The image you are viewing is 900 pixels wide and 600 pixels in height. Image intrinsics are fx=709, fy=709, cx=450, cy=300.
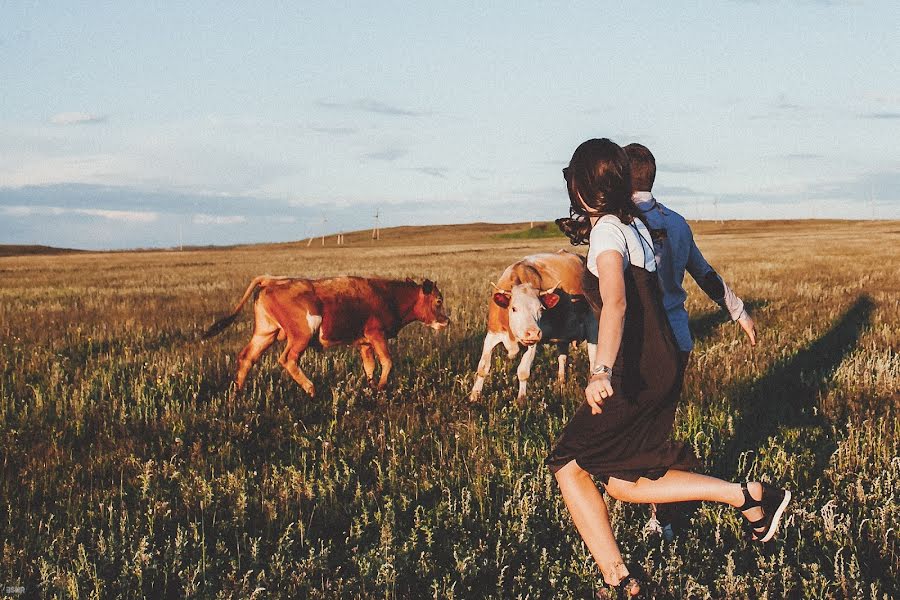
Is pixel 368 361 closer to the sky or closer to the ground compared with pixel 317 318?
closer to the ground

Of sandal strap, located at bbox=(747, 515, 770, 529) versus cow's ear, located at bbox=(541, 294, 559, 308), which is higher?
cow's ear, located at bbox=(541, 294, 559, 308)

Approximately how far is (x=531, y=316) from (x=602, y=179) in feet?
11.5

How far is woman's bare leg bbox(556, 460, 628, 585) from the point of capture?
366 centimetres

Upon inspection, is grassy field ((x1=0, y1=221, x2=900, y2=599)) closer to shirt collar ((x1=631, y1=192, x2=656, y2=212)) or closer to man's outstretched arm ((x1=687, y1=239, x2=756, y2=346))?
man's outstretched arm ((x1=687, y1=239, x2=756, y2=346))

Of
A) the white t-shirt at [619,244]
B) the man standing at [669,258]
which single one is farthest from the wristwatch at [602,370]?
the man standing at [669,258]

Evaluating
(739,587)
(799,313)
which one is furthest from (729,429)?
(799,313)

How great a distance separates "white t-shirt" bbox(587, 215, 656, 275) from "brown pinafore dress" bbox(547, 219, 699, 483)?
4 centimetres

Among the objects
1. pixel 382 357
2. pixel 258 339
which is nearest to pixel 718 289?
pixel 382 357

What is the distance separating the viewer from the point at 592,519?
3.72 meters

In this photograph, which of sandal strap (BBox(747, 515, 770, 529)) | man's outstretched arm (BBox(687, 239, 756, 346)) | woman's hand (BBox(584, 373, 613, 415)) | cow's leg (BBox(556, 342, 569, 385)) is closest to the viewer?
woman's hand (BBox(584, 373, 613, 415))

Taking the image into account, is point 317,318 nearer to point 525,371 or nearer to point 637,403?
point 525,371

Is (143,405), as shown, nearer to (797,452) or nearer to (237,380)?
(237,380)

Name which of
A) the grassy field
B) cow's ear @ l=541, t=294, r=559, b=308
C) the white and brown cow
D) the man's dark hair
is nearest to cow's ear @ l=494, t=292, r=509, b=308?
the white and brown cow

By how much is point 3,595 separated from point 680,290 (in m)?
4.09
